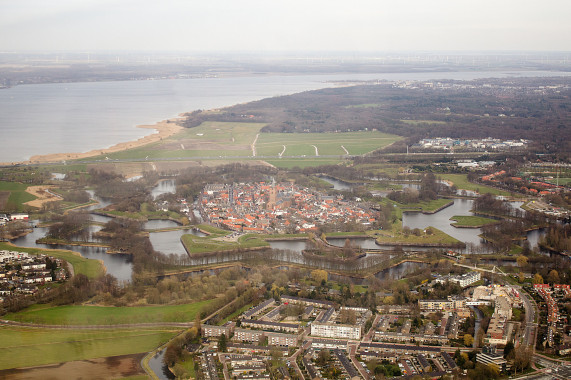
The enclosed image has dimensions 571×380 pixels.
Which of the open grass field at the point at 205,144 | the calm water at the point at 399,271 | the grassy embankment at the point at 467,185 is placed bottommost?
the calm water at the point at 399,271

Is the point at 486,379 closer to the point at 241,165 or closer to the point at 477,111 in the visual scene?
the point at 241,165

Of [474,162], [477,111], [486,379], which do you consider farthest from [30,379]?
[477,111]

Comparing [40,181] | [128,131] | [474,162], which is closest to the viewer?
[40,181]

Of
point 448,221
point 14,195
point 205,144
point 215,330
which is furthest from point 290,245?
point 205,144

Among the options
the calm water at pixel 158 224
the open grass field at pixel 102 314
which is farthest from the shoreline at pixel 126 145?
the open grass field at pixel 102 314

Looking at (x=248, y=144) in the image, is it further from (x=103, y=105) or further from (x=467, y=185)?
(x=103, y=105)

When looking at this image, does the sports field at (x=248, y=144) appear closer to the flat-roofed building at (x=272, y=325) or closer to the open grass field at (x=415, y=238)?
the open grass field at (x=415, y=238)
